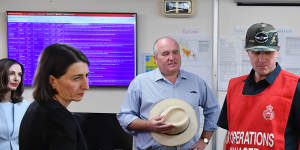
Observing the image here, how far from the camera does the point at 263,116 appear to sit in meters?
1.42

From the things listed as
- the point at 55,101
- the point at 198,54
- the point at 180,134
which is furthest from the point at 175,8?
the point at 55,101

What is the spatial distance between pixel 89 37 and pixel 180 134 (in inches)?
63.1

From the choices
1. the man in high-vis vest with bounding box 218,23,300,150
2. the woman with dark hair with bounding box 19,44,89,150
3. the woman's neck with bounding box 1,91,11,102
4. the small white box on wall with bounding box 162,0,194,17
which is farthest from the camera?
the small white box on wall with bounding box 162,0,194,17

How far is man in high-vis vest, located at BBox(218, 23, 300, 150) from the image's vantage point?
4.48ft

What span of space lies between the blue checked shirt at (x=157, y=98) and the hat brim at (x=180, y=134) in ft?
0.43

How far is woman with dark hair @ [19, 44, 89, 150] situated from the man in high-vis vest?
839 mm

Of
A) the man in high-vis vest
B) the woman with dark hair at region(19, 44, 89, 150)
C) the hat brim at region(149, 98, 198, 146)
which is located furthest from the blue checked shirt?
the woman with dark hair at region(19, 44, 89, 150)

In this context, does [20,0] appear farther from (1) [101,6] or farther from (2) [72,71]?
(2) [72,71]

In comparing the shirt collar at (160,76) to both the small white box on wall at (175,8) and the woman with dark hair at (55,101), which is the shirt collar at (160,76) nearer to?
the small white box on wall at (175,8)

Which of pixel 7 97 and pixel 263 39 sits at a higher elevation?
pixel 263 39

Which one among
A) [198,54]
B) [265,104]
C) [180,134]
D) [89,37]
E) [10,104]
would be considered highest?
[89,37]

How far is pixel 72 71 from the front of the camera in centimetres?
105

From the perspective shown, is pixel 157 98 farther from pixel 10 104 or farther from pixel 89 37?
pixel 89 37

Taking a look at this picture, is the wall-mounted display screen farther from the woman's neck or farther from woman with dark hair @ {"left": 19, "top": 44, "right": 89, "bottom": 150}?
woman with dark hair @ {"left": 19, "top": 44, "right": 89, "bottom": 150}
